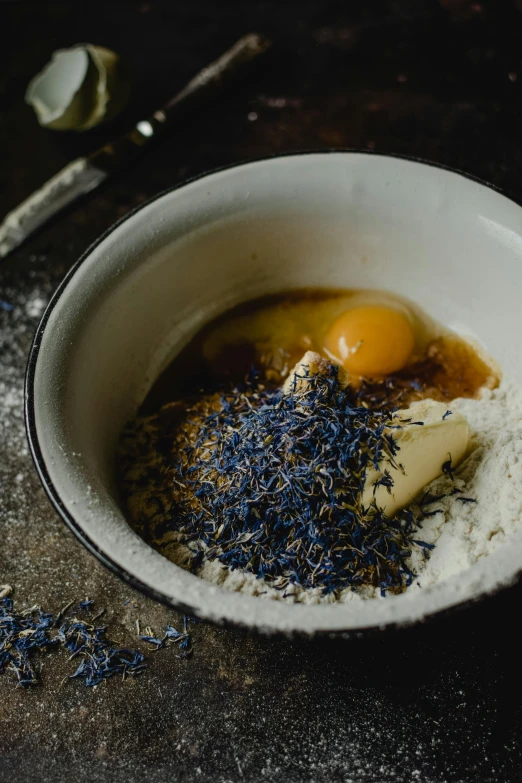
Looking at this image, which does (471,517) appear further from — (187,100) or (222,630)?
(187,100)

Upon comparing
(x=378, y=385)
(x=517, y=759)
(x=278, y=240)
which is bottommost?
(x=517, y=759)

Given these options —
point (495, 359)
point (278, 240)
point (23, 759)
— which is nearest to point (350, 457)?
point (495, 359)

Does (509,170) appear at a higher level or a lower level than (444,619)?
higher

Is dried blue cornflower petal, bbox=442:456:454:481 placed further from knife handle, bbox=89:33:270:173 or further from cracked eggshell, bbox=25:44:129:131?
cracked eggshell, bbox=25:44:129:131

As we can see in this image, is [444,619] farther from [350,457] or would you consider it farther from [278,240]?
[278,240]

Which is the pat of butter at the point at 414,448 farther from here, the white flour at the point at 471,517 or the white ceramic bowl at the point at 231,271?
the white ceramic bowl at the point at 231,271

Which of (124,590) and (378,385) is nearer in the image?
(124,590)
